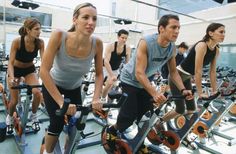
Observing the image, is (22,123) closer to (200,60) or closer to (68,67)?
(68,67)

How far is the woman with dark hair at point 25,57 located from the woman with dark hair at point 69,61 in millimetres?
1002

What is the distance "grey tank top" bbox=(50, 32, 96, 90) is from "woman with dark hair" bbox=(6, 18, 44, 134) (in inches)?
38.3

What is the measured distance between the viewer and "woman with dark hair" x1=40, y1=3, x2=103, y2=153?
1481 millimetres

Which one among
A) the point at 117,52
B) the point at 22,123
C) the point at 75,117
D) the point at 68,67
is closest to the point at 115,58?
the point at 117,52

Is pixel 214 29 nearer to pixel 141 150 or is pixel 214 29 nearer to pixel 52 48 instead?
pixel 141 150

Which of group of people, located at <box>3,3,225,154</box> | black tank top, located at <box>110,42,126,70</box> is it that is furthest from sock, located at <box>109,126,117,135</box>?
black tank top, located at <box>110,42,126,70</box>

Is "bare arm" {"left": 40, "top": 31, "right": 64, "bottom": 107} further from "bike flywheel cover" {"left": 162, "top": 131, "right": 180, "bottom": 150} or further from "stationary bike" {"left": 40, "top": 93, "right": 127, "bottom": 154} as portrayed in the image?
"bike flywheel cover" {"left": 162, "top": 131, "right": 180, "bottom": 150}

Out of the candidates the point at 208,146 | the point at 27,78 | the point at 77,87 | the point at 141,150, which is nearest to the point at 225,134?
the point at 208,146

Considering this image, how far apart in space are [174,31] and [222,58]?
21.4ft

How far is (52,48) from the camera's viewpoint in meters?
1.49

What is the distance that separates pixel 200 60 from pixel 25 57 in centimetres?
200

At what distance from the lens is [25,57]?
278 cm

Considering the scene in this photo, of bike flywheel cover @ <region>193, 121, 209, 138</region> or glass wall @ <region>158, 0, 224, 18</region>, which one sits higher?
glass wall @ <region>158, 0, 224, 18</region>

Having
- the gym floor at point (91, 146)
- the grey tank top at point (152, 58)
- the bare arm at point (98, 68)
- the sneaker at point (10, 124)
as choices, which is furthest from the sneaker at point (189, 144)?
the sneaker at point (10, 124)
